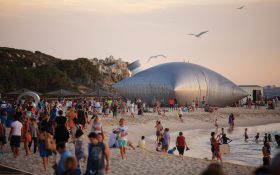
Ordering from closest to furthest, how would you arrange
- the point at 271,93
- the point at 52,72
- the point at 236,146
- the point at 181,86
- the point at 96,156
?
1. the point at 96,156
2. the point at 236,146
3. the point at 181,86
4. the point at 52,72
5. the point at 271,93

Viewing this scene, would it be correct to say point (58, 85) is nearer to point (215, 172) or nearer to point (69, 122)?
point (69, 122)

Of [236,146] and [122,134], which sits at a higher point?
[122,134]

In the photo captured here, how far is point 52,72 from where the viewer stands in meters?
88.7

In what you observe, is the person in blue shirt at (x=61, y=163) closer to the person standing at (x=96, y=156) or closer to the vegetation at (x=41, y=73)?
the person standing at (x=96, y=156)

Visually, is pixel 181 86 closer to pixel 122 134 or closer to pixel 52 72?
pixel 52 72

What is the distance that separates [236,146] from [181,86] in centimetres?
2711

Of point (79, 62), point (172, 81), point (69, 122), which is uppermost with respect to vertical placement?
point (79, 62)

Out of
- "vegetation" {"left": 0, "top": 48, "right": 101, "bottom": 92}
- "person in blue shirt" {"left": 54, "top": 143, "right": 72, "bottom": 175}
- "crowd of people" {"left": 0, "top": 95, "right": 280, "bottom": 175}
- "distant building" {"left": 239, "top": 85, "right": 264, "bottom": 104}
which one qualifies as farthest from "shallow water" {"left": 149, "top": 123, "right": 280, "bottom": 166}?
"vegetation" {"left": 0, "top": 48, "right": 101, "bottom": 92}

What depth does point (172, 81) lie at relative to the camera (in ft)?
185

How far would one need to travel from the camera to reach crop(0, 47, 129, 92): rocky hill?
86.1m

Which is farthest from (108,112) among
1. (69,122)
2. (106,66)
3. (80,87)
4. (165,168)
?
(106,66)

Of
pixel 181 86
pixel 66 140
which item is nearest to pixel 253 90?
pixel 181 86

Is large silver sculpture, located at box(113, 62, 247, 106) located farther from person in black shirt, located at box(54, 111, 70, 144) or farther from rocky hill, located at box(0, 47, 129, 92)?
person in black shirt, located at box(54, 111, 70, 144)

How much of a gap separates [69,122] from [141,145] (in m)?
4.10
